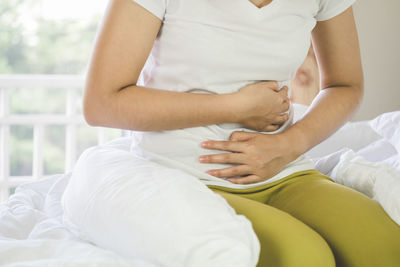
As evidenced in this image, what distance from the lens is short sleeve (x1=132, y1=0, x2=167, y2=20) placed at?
35.4 inches

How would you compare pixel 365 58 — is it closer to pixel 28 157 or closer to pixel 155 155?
pixel 155 155

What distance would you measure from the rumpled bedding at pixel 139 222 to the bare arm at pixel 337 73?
14 cm

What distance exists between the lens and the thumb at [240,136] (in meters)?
0.96

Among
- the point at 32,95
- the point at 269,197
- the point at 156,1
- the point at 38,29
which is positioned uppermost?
the point at 156,1

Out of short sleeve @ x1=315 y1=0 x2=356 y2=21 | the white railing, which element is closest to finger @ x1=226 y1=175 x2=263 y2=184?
short sleeve @ x1=315 y1=0 x2=356 y2=21

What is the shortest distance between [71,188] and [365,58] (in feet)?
6.13

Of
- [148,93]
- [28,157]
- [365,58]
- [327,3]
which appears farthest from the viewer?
[28,157]

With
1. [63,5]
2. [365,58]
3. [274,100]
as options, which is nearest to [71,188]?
[274,100]

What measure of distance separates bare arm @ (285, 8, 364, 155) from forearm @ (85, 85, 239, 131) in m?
0.29

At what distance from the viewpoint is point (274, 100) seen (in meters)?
0.99

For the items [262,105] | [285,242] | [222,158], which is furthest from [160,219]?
[262,105]

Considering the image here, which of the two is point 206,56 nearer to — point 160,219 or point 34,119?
point 160,219

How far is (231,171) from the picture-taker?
0.93 metres

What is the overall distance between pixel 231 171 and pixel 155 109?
19 centimetres
